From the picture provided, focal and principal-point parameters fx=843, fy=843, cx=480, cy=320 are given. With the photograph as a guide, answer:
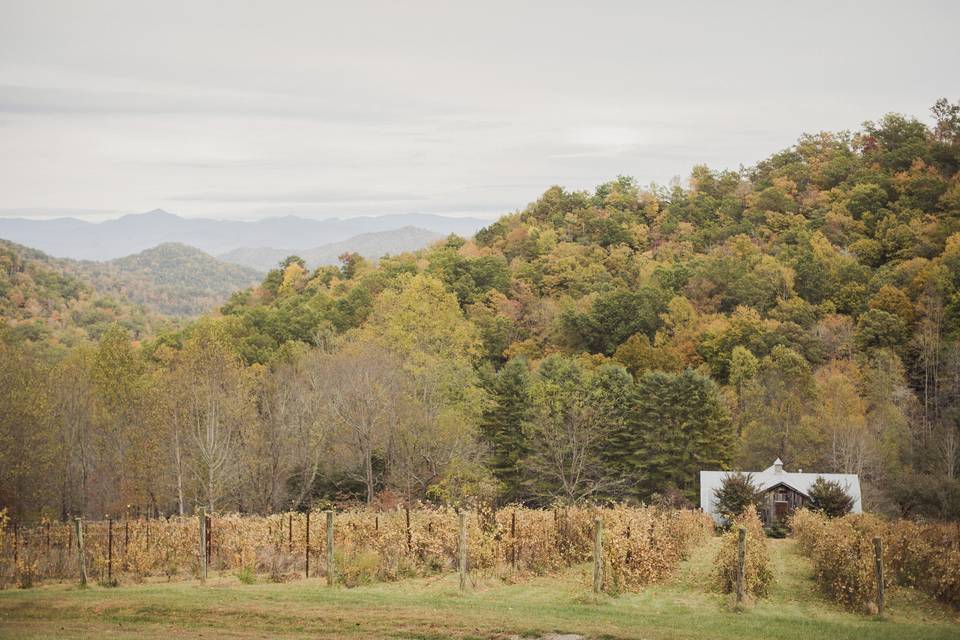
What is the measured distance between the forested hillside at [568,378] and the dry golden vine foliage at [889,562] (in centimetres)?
1246

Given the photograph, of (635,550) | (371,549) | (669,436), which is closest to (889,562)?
(635,550)

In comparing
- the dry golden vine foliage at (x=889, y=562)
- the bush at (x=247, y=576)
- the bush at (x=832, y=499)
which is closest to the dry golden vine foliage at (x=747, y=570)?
the dry golden vine foliage at (x=889, y=562)

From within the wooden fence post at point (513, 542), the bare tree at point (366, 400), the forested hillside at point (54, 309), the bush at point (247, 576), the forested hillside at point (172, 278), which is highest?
the forested hillside at point (172, 278)

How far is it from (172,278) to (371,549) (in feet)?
533

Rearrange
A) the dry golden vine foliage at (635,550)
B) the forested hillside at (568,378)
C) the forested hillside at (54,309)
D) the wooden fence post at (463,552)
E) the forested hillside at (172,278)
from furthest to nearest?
the forested hillside at (172,278) < the forested hillside at (54,309) < the forested hillside at (568,378) < the dry golden vine foliage at (635,550) < the wooden fence post at (463,552)

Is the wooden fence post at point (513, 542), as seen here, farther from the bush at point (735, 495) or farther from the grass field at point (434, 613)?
the bush at point (735, 495)

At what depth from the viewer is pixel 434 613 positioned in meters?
13.2

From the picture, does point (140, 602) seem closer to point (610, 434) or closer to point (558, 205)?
point (610, 434)

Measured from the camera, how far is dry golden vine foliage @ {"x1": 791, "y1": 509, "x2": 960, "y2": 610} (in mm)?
15141

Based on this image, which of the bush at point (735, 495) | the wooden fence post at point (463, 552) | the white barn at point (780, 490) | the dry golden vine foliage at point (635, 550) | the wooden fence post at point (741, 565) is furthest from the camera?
the white barn at point (780, 490)

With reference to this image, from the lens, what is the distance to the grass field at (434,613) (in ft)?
40.1

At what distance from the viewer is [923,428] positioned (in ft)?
177

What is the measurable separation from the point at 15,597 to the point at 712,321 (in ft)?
182

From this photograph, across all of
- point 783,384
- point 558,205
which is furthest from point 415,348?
point 558,205
